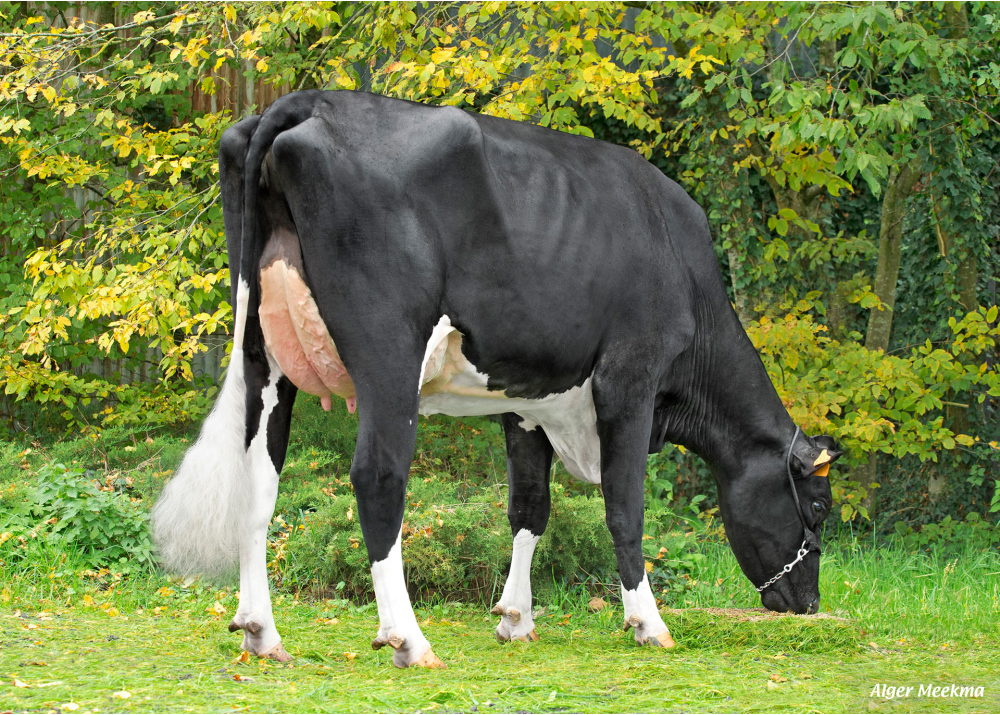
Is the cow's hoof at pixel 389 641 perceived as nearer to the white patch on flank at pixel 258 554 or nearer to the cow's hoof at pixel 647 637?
the white patch on flank at pixel 258 554

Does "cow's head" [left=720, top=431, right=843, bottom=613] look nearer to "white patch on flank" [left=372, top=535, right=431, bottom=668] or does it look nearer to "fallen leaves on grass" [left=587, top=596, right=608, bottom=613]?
"fallen leaves on grass" [left=587, top=596, right=608, bottom=613]

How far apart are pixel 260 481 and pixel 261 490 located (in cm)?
3

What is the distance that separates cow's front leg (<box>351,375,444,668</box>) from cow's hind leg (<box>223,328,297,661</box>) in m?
0.41

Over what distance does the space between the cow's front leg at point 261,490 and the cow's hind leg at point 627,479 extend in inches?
49.7

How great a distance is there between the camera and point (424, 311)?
11.0 ft

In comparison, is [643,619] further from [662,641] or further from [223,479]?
[223,479]

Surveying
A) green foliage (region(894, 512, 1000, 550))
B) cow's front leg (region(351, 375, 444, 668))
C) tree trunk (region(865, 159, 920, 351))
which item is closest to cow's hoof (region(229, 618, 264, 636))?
cow's front leg (region(351, 375, 444, 668))

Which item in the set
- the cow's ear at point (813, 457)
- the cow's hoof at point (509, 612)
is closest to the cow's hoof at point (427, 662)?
the cow's hoof at point (509, 612)

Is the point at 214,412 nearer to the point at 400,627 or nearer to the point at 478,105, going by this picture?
the point at 400,627

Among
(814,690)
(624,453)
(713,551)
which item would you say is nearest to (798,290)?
(713,551)

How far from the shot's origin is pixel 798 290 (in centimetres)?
862

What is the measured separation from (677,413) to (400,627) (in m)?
1.79

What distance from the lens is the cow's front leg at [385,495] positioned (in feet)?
10.8

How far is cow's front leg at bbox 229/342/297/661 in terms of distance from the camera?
3.47 m
